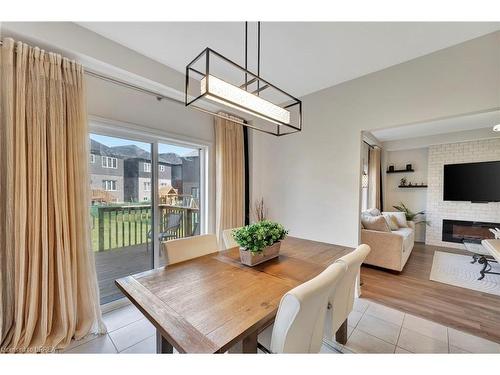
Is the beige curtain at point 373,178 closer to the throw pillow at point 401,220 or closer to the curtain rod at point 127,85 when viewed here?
the throw pillow at point 401,220

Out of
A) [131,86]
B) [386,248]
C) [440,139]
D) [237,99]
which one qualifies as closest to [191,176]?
[131,86]

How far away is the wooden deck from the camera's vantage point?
7.50 feet

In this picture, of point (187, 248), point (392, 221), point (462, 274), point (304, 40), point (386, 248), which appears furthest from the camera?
point (392, 221)

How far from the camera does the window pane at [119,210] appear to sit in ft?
7.21

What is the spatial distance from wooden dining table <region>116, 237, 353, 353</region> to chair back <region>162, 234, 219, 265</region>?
0.09 meters

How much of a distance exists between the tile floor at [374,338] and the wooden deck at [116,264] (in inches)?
9.6

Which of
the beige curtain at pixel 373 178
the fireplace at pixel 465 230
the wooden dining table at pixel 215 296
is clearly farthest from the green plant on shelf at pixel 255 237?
the fireplace at pixel 465 230

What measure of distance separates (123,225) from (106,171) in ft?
2.10

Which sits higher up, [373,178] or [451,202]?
[373,178]

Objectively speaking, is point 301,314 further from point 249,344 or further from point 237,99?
point 237,99

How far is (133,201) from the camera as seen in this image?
2438mm

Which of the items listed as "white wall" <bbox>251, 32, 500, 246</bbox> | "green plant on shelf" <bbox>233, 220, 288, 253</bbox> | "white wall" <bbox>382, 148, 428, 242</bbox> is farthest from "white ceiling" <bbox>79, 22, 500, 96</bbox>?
"white wall" <bbox>382, 148, 428, 242</bbox>
